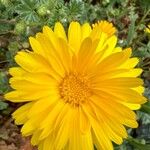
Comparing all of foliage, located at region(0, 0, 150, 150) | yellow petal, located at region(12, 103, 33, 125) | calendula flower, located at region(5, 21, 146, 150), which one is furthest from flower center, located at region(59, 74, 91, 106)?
foliage, located at region(0, 0, 150, 150)

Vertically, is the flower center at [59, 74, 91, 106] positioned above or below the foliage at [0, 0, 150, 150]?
below

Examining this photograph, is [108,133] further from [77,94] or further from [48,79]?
[48,79]

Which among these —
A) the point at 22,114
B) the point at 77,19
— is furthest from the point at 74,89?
the point at 77,19

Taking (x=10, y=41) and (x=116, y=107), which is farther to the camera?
(x=10, y=41)

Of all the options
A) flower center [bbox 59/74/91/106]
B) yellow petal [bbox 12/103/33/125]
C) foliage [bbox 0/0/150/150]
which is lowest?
yellow petal [bbox 12/103/33/125]

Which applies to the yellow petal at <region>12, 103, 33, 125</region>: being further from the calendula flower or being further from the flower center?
the flower center

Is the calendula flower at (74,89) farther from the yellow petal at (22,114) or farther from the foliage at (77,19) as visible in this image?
the foliage at (77,19)

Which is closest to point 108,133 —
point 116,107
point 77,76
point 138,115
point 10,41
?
point 116,107
